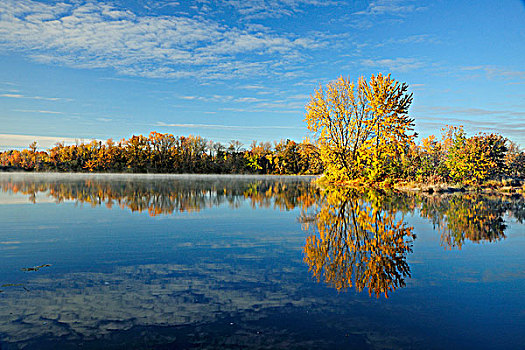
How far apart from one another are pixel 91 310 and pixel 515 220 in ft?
50.3

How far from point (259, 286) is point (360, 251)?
120 inches

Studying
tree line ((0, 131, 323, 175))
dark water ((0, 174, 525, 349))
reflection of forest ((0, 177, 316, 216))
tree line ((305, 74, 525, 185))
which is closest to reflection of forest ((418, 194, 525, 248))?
dark water ((0, 174, 525, 349))

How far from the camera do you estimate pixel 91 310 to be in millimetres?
4699

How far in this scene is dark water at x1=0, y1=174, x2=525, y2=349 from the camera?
405cm

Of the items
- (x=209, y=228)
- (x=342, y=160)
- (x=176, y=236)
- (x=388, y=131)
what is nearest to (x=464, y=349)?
(x=176, y=236)

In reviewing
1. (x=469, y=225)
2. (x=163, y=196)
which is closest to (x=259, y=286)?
(x=469, y=225)

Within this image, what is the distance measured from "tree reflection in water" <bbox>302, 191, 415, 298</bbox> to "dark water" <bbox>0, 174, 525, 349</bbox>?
37mm

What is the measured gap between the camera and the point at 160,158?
4562 inches

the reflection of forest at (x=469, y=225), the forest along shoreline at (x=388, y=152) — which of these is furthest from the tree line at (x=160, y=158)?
the reflection of forest at (x=469, y=225)

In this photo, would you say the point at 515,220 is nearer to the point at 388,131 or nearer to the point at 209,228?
the point at 209,228

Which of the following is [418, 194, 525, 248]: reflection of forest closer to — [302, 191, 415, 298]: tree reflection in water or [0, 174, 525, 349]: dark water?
[0, 174, 525, 349]: dark water

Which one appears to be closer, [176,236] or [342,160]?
[176,236]

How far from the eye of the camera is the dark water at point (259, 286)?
4.05 metres

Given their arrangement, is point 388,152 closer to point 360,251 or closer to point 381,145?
point 381,145
